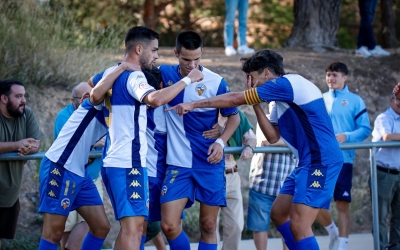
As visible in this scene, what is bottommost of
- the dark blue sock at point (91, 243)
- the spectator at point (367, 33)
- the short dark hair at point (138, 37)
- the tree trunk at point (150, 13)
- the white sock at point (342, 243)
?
the white sock at point (342, 243)

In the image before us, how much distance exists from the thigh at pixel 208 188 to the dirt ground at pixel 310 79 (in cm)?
293

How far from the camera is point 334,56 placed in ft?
46.4

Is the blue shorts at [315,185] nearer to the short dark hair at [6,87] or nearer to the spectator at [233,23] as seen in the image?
the short dark hair at [6,87]

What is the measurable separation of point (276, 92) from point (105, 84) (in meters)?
1.47

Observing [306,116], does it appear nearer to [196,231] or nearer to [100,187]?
[100,187]

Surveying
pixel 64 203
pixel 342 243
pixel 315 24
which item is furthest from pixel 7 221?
pixel 315 24

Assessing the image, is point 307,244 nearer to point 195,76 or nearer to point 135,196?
point 135,196

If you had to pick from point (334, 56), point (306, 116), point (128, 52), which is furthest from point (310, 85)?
point (334, 56)

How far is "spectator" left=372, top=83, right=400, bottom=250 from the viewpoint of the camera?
8.57 meters

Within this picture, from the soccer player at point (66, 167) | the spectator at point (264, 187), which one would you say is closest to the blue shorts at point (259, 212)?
the spectator at point (264, 187)

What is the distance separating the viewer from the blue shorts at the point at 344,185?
9195 millimetres

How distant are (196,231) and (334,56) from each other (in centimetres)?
544

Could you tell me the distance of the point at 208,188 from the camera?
7.04 m

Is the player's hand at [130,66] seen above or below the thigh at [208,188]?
above
